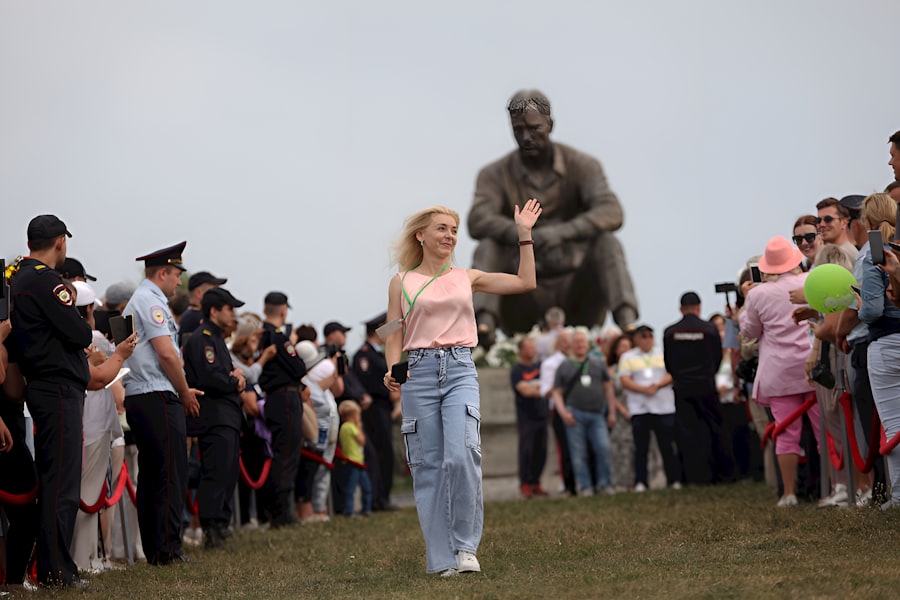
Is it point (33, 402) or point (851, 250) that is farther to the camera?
point (851, 250)

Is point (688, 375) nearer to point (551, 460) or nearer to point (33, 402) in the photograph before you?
point (551, 460)

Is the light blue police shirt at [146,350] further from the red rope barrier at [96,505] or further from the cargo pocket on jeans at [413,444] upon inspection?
the cargo pocket on jeans at [413,444]

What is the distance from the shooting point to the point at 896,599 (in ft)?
17.5

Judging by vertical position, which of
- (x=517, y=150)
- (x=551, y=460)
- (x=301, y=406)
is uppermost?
(x=517, y=150)

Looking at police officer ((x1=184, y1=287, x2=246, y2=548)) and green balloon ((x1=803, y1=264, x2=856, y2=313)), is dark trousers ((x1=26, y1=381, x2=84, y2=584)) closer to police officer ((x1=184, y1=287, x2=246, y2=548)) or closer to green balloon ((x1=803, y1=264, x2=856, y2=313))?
police officer ((x1=184, y1=287, x2=246, y2=548))

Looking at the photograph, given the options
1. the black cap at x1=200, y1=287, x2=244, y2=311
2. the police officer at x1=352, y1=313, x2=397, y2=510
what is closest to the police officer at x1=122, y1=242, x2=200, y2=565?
the black cap at x1=200, y1=287, x2=244, y2=311

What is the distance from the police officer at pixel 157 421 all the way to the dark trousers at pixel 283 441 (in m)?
3.27

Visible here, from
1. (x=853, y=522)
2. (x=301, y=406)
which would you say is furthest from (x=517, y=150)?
(x=853, y=522)

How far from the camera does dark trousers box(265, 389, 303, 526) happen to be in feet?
42.1

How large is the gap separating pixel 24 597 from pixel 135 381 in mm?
2285

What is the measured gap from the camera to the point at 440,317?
749cm

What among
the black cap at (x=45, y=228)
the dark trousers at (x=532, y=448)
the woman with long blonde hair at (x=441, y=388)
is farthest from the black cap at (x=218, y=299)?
the dark trousers at (x=532, y=448)

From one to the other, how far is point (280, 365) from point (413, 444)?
538 centimetres

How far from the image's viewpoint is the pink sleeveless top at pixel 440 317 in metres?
7.46
